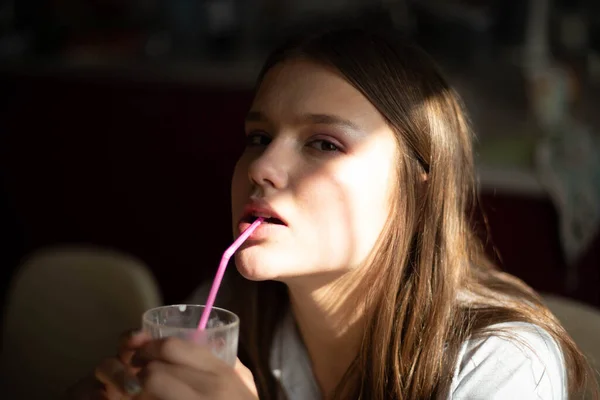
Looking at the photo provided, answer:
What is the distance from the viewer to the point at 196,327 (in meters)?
1.01

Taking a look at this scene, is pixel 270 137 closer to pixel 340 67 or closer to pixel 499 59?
pixel 340 67

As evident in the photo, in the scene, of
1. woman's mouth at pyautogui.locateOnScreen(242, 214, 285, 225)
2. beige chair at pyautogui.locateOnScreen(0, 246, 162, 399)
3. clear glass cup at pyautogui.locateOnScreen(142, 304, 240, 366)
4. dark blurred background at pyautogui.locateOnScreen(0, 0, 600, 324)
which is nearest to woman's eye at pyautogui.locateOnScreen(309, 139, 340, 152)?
woman's mouth at pyautogui.locateOnScreen(242, 214, 285, 225)

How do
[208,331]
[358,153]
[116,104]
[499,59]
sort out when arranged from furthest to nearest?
[116,104] < [499,59] < [358,153] < [208,331]

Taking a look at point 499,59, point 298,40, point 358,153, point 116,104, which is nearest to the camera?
point 358,153

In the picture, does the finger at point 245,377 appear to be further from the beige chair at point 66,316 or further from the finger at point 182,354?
the beige chair at point 66,316

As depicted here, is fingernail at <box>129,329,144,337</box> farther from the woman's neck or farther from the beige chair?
the beige chair

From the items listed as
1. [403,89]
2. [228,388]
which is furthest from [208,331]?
[403,89]

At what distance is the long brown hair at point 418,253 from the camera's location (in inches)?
47.6

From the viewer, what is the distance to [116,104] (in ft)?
10.6

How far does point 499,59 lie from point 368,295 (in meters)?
1.96

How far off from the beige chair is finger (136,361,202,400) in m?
0.78

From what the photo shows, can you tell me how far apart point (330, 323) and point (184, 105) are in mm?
1971

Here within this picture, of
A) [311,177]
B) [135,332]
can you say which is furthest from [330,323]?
[135,332]

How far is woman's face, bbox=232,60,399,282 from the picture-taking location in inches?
45.0
